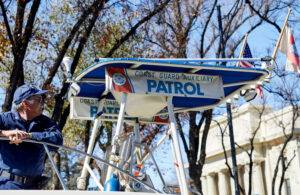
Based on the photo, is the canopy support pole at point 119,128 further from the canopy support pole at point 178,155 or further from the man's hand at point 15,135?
the man's hand at point 15,135

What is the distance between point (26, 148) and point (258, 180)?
4984cm

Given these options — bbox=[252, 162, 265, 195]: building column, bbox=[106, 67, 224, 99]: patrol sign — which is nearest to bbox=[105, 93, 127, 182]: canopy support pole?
bbox=[106, 67, 224, 99]: patrol sign

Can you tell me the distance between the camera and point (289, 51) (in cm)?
1023

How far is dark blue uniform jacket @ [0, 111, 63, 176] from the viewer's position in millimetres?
5578

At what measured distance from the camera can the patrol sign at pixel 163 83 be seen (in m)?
7.11

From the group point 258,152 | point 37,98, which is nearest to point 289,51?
point 37,98

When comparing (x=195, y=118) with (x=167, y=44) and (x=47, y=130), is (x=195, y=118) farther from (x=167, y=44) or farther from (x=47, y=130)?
(x=47, y=130)

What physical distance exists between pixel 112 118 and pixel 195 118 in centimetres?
1262

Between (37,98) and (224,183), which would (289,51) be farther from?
(224,183)

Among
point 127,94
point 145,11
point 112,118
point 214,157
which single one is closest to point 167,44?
→ point 145,11

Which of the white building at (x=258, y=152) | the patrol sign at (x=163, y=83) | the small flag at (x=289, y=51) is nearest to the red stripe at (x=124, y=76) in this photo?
the patrol sign at (x=163, y=83)

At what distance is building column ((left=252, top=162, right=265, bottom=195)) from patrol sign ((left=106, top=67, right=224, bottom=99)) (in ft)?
153

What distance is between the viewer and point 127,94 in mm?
7324

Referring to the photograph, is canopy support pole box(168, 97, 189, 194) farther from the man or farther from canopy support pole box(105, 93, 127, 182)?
the man
